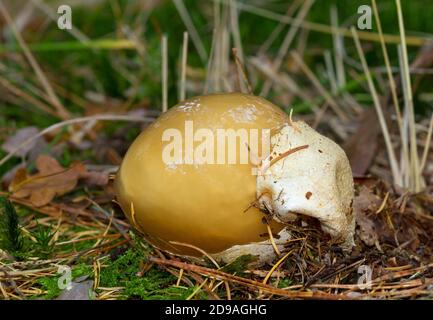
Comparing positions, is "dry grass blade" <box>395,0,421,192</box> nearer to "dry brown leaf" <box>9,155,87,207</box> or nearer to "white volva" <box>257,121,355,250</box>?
"white volva" <box>257,121,355,250</box>

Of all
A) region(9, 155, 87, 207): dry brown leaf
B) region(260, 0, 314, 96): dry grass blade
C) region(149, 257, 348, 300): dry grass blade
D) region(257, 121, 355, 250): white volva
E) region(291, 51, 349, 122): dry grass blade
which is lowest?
region(149, 257, 348, 300): dry grass blade

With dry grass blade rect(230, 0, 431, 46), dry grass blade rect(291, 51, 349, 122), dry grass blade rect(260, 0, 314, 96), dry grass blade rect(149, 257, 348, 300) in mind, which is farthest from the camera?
dry grass blade rect(260, 0, 314, 96)

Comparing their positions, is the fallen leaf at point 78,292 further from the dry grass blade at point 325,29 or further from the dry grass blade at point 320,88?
the dry grass blade at point 325,29

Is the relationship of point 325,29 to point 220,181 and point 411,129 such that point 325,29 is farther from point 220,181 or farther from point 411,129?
point 220,181

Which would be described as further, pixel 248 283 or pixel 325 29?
pixel 325 29

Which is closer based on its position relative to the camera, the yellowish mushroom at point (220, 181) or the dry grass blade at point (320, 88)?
the yellowish mushroom at point (220, 181)

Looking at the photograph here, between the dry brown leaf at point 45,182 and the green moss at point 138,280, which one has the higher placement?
the dry brown leaf at point 45,182

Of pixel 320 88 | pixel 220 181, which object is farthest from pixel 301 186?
pixel 320 88

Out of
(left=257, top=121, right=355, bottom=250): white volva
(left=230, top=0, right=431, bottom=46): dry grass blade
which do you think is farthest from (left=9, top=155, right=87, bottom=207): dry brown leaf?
(left=230, top=0, right=431, bottom=46): dry grass blade

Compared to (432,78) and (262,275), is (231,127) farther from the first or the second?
(432,78)

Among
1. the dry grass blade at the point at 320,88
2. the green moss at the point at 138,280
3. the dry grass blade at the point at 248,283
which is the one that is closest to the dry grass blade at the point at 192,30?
the dry grass blade at the point at 320,88

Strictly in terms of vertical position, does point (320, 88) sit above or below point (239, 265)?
above
